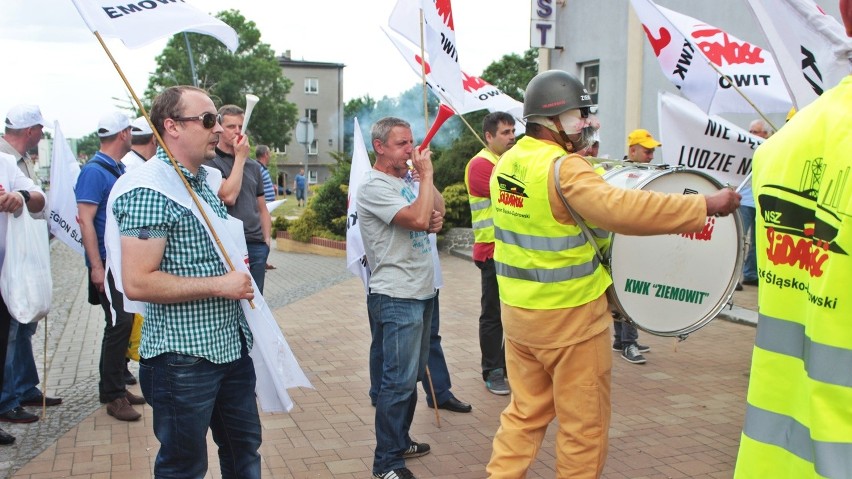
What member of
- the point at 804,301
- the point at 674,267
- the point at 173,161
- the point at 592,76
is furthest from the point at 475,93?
the point at 592,76

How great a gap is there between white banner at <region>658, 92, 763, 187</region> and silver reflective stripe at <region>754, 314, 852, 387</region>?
3914 mm

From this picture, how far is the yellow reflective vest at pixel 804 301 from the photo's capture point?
5.56 ft

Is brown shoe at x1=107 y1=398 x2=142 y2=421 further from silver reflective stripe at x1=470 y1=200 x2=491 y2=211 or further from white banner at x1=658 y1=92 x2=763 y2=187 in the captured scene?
white banner at x1=658 y1=92 x2=763 y2=187

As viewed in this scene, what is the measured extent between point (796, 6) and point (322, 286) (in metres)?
10.1

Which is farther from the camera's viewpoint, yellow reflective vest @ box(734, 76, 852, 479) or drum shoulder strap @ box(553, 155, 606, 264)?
drum shoulder strap @ box(553, 155, 606, 264)

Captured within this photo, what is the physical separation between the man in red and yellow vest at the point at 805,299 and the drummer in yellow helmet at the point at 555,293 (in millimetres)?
1433

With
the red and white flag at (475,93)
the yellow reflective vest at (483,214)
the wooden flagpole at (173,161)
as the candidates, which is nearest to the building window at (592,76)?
the red and white flag at (475,93)

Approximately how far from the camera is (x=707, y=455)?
16.2 feet

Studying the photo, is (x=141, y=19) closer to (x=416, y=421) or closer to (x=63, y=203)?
(x=63, y=203)

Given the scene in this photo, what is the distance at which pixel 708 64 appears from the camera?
237 inches

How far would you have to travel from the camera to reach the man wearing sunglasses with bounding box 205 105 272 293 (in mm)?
5629

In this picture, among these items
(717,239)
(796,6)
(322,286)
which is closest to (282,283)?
(322,286)

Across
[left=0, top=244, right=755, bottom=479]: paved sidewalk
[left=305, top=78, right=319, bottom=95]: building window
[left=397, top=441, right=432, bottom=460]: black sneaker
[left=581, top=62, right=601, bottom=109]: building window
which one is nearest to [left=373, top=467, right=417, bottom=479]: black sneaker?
[left=0, top=244, right=755, bottom=479]: paved sidewalk

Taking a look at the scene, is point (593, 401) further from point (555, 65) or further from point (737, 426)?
point (555, 65)
